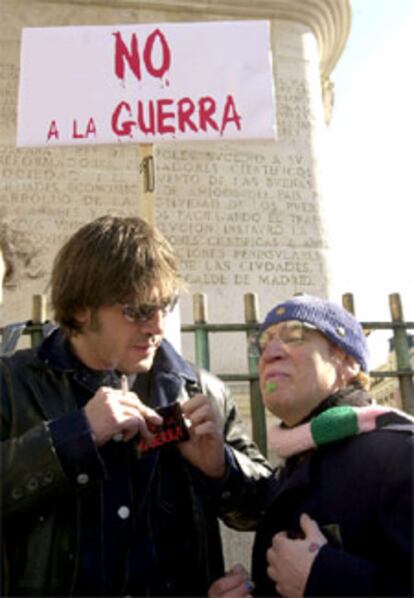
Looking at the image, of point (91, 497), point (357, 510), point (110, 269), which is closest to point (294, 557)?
point (357, 510)

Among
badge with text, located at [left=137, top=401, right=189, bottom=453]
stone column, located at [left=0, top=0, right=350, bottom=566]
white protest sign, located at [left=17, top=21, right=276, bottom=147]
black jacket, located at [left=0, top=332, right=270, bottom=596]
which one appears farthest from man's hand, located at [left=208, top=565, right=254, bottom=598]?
stone column, located at [left=0, top=0, right=350, bottom=566]

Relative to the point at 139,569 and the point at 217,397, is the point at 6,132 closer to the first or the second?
the point at 217,397

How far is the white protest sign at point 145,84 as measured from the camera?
11.5 ft

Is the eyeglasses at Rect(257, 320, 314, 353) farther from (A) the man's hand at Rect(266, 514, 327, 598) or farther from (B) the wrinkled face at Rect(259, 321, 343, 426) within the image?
(A) the man's hand at Rect(266, 514, 327, 598)

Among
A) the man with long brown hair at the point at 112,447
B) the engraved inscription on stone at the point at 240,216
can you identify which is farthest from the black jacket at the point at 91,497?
the engraved inscription on stone at the point at 240,216

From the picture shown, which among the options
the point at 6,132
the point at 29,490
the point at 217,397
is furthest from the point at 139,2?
the point at 29,490

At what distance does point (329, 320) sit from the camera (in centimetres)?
202

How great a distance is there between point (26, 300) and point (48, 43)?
2.72 metres

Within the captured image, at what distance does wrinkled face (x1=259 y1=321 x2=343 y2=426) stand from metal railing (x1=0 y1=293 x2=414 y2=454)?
5.01 feet

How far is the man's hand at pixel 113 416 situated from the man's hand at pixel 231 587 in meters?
0.42

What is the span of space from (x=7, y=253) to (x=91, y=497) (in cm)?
449

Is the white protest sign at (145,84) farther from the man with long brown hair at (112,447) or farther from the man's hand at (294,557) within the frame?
the man's hand at (294,557)

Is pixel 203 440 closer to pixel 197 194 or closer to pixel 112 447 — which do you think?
pixel 112 447

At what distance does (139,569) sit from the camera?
5.49 feet
